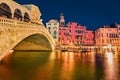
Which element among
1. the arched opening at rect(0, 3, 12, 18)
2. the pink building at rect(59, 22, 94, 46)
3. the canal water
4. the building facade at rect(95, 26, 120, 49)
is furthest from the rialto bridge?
the building facade at rect(95, 26, 120, 49)

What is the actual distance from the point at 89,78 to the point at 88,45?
71.1m

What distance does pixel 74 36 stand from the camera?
84.4 metres

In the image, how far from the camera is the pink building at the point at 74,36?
270 ft

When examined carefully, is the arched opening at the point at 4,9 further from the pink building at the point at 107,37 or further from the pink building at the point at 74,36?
the pink building at the point at 107,37

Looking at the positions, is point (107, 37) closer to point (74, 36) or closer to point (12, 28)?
point (74, 36)

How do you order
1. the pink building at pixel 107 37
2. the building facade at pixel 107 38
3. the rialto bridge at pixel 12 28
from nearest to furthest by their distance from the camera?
the rialto bridge at pixel 12 28
the building facade at pixel 107 38
the pink building at pixel 107 37

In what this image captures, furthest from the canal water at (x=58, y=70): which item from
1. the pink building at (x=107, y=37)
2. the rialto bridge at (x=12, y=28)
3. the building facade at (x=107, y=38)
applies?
the pink building at (x=107, y=37)

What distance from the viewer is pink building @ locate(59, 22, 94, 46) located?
8231cm

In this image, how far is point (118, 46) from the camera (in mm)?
83750

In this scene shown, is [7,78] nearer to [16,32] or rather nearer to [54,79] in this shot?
[54,79]

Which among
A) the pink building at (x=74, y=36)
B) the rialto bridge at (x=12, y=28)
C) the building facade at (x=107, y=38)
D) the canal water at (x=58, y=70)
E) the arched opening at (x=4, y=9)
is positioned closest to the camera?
the canal water at (x=58, y=70)

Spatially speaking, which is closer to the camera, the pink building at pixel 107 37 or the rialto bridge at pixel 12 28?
the rialto bridge at pixel 12 28

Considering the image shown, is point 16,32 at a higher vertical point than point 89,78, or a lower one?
higher

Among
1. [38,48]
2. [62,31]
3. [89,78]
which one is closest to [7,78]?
[89,78]
